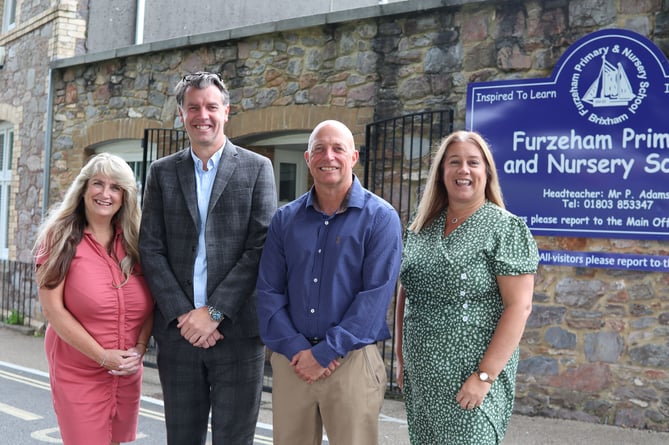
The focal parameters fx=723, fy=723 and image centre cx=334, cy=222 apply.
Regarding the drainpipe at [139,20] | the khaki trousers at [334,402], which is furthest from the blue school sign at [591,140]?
the drainpipe at [139,20]

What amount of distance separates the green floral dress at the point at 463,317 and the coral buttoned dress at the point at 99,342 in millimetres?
1274

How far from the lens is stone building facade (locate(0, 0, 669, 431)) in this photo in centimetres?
546

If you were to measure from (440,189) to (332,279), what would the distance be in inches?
23.5

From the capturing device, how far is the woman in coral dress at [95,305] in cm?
309

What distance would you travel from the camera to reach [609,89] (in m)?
5.54

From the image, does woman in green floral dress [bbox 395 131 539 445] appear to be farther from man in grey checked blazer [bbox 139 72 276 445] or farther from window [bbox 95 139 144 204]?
window [bbox 95 139 144 204]

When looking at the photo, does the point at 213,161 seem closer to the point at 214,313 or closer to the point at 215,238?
the point at 215,238

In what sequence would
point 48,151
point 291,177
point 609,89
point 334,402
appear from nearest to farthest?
point 334,402 → point 609,89 → point 291,177 → point 48,151

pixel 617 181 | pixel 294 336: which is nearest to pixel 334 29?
pixel 617 181

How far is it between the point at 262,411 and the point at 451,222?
3.60m

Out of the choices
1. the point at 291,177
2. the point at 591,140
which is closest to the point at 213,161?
the point at 591,140

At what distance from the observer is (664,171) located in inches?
211

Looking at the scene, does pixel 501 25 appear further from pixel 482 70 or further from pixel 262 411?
pixel 262 411

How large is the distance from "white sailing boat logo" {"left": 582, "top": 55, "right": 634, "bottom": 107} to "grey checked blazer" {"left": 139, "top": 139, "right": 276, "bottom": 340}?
3375mm
